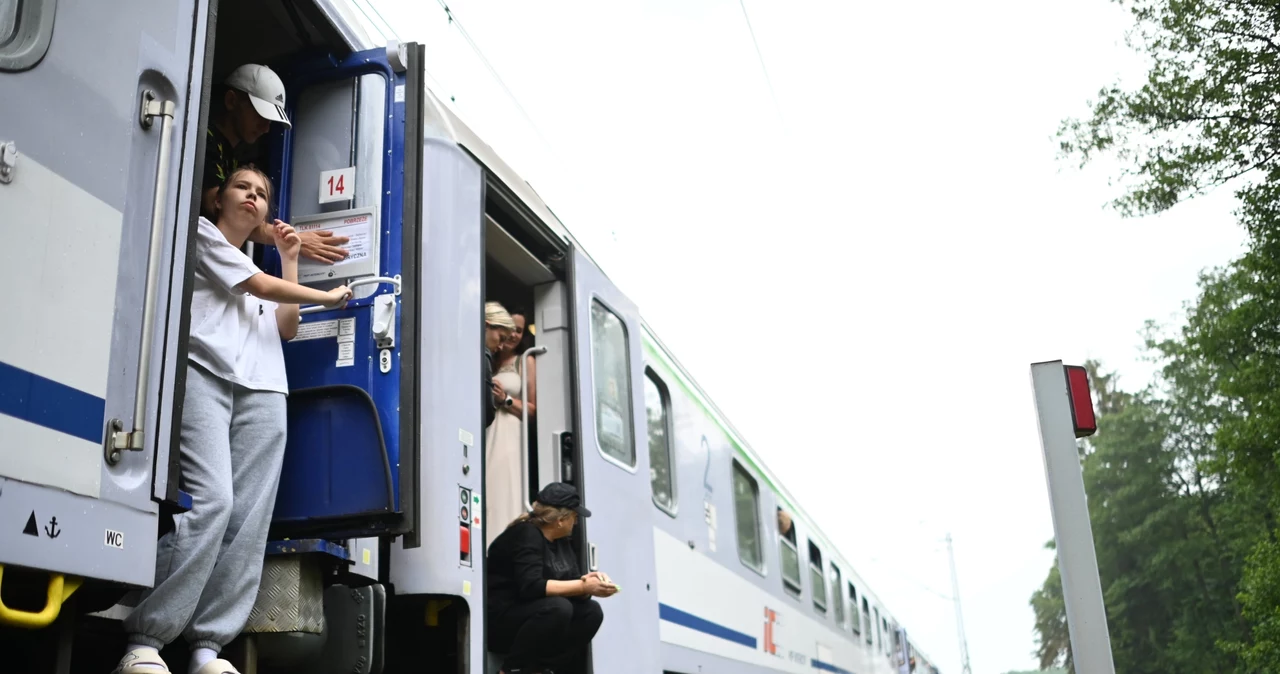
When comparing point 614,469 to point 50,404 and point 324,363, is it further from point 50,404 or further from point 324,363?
point 50,404

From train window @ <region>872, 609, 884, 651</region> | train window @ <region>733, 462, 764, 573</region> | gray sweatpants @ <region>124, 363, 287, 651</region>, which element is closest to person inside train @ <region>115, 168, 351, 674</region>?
gray sweatpants @ <region>124, 363, 287, 651</region>

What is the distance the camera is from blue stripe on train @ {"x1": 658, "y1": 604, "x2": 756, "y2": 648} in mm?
6184

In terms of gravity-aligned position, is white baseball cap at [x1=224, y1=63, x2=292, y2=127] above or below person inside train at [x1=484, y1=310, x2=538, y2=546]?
above

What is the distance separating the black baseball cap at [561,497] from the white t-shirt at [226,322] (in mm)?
1649

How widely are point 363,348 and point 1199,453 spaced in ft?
103

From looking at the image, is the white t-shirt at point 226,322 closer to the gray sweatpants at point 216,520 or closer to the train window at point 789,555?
the gray sweatpants at point 216,520

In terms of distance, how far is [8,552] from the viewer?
2066 mm

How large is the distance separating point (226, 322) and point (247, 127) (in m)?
0.79

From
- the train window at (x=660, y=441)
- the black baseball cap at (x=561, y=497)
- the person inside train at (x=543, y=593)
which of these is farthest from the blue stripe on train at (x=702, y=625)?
the black baseball cap at (x=561, y=497)

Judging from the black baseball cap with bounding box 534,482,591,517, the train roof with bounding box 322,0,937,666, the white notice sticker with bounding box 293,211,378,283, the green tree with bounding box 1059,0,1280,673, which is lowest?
the black baseball cap with bounding box 534,482,591,517

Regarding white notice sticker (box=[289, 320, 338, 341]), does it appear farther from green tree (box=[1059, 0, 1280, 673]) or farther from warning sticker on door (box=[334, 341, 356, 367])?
green tree (box=[1059, 0, 1280, 673])

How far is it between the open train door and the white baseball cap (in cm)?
216

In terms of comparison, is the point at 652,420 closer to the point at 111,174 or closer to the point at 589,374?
the point at 589,374

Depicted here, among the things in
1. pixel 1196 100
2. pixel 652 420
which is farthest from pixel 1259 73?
pixel 652 420
